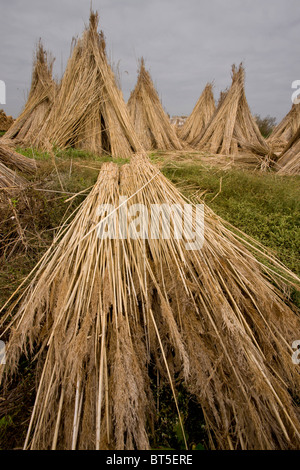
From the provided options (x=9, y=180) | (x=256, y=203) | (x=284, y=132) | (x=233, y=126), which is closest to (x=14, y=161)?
(x=9, y=180)

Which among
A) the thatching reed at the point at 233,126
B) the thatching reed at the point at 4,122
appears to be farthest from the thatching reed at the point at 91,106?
the thatching reed at the point at 4,122

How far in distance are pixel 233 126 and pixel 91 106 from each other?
2765mm

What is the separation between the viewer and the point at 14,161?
7.77ft

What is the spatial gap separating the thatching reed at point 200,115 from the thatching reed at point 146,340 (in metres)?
5.83

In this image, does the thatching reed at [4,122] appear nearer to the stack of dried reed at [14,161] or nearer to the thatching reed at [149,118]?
the thatching reed at [149,118]

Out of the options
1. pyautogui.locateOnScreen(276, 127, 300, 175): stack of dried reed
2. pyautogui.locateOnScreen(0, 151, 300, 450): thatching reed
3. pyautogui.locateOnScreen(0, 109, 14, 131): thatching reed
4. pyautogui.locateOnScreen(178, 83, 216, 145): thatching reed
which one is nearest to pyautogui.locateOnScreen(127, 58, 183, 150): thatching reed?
pyautogui.locateOnScreen(178, 83, 216, 145): thatching reed

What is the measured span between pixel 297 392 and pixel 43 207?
1.81 metres

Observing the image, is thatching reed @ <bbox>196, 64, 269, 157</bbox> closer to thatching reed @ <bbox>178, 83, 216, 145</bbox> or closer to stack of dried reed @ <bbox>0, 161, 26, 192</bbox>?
thatching reed @ <bbox>178, 83, 216, 145</bbox>

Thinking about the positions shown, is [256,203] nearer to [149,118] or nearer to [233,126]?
[233,126]

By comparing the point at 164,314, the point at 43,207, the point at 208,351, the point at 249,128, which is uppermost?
the point at 249,128

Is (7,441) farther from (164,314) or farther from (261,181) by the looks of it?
(261,181)

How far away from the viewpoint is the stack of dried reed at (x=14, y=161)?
7.60 ft
